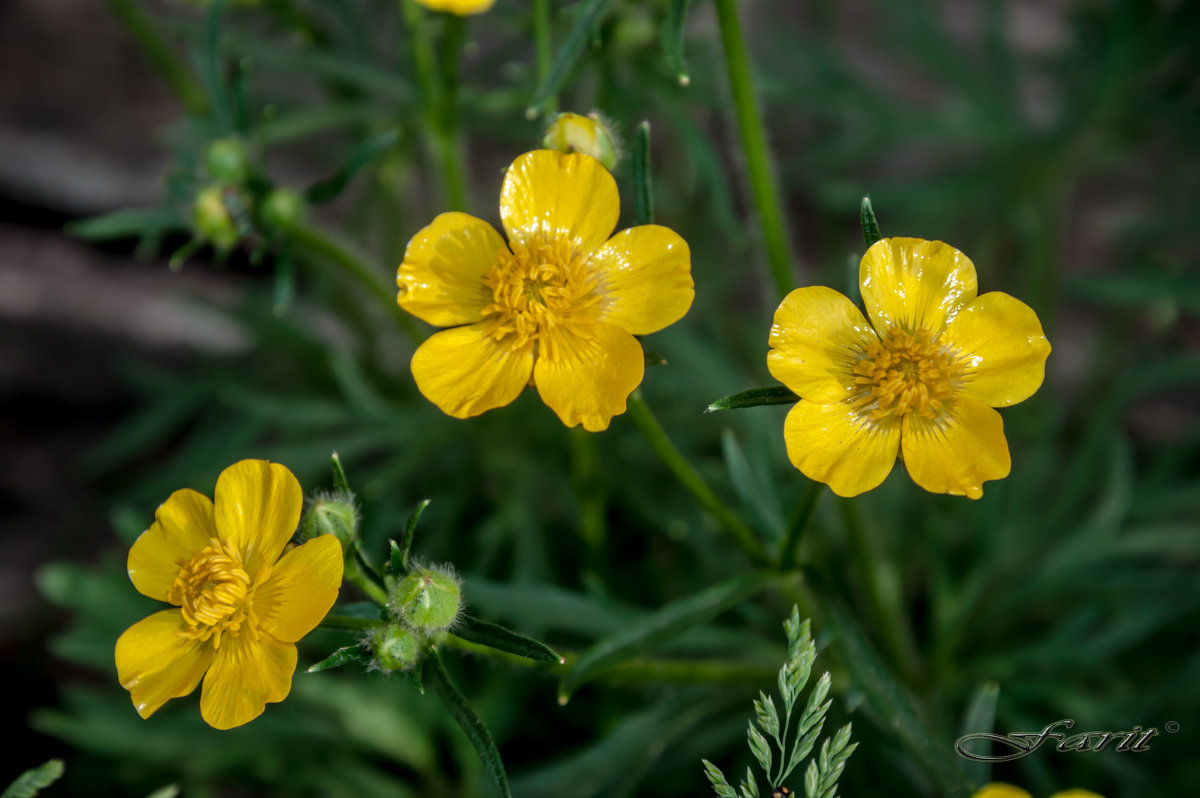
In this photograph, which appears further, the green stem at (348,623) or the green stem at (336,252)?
the green stem at (336,252)

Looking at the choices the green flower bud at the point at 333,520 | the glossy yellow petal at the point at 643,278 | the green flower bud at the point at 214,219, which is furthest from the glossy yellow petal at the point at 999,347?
the green flower bud at the point at 214,219

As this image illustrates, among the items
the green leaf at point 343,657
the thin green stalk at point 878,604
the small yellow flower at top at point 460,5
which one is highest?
the small yellow flower at top at point 460,5

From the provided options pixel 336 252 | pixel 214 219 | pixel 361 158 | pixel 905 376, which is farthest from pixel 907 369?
pixel 214 219

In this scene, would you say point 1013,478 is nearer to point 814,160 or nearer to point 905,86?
point 814,160

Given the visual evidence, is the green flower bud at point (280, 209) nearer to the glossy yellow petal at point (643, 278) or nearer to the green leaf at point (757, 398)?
the glossy yellow petal at point (643, 278)

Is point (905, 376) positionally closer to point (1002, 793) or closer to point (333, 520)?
point (1002, 793)

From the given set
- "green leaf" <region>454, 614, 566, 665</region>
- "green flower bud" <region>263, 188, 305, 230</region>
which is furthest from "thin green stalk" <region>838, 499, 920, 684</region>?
"green flower bud" <region>263, 188, 305, 230</region>

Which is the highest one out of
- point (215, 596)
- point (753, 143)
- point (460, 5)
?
point (753, 143)

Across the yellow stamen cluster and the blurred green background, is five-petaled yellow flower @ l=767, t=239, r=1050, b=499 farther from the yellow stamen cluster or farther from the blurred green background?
the yellow stamen cluster
